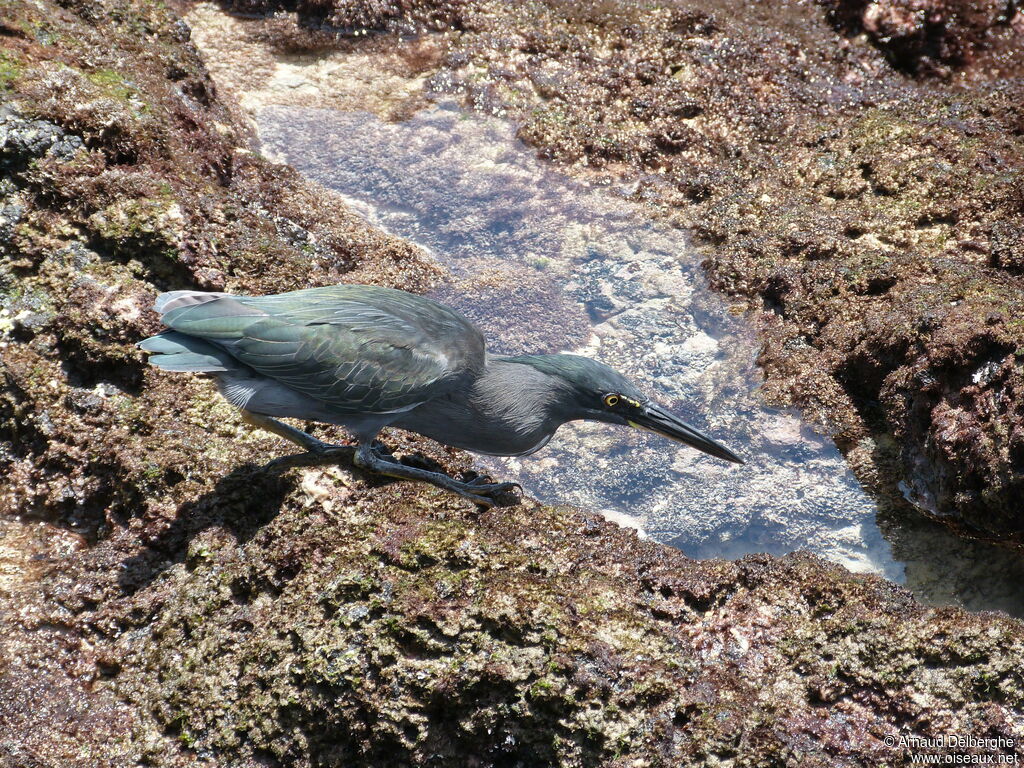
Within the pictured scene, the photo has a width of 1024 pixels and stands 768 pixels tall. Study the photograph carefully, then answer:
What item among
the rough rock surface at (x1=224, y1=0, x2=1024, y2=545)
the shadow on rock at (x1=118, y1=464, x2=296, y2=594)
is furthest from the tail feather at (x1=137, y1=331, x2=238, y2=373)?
the rough rock surface at (x1=224, y1=0, x2=1024, y2=545)

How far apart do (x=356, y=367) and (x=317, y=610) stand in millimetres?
→ 1069

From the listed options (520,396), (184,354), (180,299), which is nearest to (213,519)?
(184,354)

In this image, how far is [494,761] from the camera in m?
2.45

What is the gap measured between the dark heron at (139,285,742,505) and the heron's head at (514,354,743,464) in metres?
0.20

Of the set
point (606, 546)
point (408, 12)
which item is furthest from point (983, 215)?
point (408, 12)

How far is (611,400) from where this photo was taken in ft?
12.3

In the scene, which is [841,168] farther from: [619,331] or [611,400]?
[611,400]

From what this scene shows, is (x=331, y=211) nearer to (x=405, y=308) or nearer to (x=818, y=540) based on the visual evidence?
(x=405, y=308)

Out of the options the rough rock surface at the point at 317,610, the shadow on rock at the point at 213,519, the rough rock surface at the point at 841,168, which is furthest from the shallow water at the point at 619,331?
the shadow on rock at the point at 213,519

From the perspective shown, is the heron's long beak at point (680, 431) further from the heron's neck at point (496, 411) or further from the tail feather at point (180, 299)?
the tail feather at point (180, 299)

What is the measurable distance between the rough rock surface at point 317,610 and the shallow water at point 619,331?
0.80 meters

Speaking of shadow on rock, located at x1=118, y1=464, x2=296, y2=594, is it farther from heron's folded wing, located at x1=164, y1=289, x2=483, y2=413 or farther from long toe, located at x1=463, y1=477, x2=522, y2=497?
long toe, located at x1=463, y1=477, x2=522, y2=497

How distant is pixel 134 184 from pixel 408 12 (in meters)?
3.37

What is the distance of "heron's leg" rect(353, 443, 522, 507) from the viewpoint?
321cm
